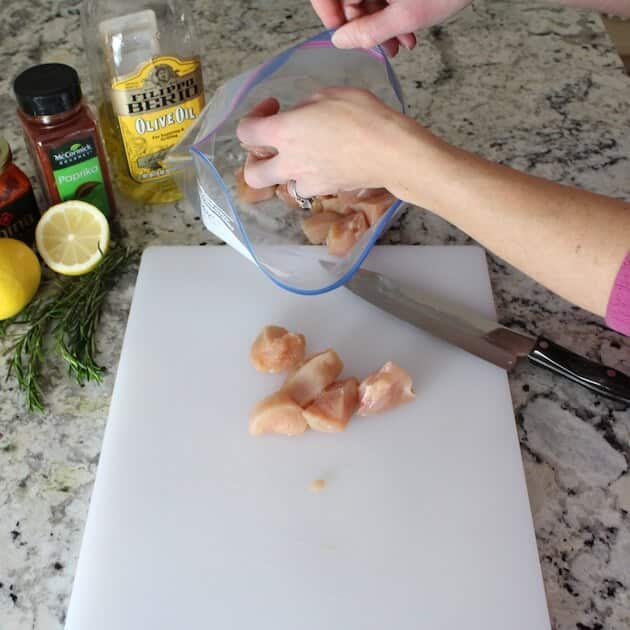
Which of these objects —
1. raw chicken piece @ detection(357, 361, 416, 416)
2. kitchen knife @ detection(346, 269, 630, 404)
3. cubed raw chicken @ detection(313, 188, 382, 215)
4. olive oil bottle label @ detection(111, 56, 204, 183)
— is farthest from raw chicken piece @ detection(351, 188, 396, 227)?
olive oil bottle label @ detection(111, 56, 204, 183)

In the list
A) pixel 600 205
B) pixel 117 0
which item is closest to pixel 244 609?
pixel 600 205

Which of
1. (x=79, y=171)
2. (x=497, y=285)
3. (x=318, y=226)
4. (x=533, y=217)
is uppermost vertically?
(x=533, y=217)

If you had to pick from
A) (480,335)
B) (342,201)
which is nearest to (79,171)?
(342,201)

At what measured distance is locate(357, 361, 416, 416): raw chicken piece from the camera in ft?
3.34

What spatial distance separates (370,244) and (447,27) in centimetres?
90

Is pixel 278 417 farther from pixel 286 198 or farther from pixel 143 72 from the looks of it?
pixel 143 72

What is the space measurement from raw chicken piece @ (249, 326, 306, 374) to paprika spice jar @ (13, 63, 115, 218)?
0.38 metres

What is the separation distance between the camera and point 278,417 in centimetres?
99

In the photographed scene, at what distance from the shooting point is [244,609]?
872mm

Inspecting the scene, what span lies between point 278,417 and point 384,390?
0.15 meters

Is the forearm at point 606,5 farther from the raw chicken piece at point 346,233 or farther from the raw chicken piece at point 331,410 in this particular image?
the raw chicken piece at point 331,410

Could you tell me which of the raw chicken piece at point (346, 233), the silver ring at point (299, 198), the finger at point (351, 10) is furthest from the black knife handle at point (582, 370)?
the finger at point (351, 10)

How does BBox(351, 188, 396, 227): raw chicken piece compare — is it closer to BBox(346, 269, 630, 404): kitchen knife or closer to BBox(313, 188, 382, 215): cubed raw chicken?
BBox(313, 188, 382, 215): cubed raw chicken

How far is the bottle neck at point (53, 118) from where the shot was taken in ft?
3.53
